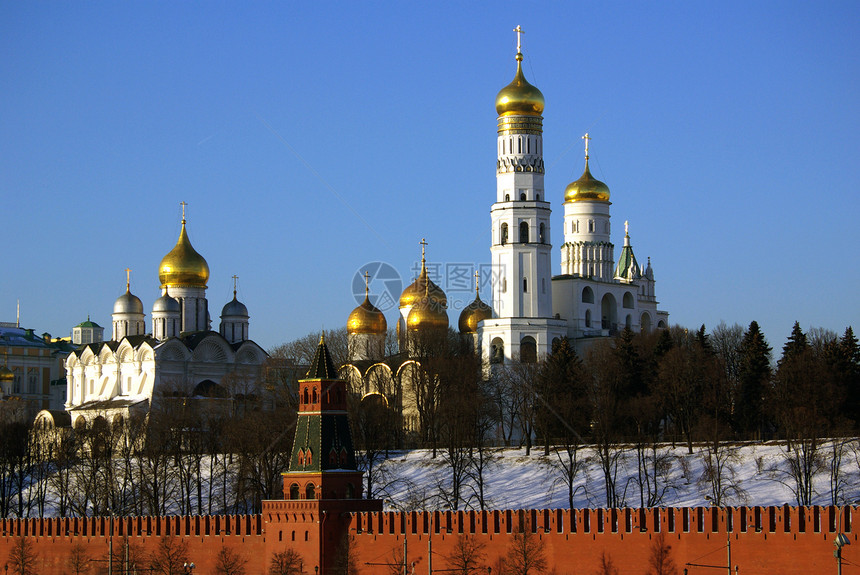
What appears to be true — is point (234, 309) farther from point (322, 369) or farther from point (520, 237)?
point (322, 369)

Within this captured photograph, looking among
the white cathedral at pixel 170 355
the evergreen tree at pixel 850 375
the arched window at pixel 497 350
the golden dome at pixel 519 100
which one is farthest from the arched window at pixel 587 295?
the evergreen tree at pixel 850 375

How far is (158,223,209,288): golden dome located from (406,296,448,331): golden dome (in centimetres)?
1028

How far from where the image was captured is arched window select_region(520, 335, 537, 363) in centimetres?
6088

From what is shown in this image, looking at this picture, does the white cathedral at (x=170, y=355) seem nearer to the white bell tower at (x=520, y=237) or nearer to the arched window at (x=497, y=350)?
the arched window at (x=497, y=350)

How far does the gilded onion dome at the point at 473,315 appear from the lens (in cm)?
6738

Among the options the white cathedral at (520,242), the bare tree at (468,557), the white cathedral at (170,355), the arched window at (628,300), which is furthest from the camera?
the arched window at (628,300)

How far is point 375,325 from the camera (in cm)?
7006

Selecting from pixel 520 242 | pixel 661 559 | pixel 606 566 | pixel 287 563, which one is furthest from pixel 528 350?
pixel 661 559

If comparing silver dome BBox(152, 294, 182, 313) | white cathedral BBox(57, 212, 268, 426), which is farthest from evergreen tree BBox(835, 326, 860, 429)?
silver dome BBox(152, 294, 182, 313)

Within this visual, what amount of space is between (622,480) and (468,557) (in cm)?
1215

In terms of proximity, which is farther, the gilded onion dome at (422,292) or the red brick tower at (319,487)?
the gilded onion dome at (422,292)

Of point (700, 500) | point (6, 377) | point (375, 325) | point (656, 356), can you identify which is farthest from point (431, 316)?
point (6, 377)

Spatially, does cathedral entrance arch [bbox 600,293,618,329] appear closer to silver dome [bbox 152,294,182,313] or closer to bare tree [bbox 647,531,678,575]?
silver dome [bbox 152,294,182,313]

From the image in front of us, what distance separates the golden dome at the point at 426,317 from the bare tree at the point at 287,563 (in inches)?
1090
